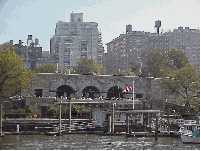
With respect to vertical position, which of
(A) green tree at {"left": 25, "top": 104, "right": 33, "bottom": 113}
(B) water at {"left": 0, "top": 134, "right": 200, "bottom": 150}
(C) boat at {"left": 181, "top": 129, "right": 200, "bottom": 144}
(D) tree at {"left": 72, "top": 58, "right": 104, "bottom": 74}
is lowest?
(B) water at {"left": 0, "top": 134, "right": 200, "bottom": 150}

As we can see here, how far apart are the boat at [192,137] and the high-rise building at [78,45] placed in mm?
130612

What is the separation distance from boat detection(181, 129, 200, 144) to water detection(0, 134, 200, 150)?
0.70 m

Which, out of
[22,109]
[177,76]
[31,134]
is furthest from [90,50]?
[31,134]

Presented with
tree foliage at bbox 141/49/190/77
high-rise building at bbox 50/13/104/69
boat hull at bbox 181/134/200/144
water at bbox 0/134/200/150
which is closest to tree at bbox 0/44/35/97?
water at bbox 0/134/200/150

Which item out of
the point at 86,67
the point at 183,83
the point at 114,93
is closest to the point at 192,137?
the point at 183,83

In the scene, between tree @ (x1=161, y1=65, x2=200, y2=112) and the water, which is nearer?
the water

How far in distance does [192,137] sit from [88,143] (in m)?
11.9

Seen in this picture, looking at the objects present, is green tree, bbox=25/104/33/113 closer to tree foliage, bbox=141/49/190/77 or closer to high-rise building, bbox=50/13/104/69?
tree foliage, bbox=141/49/190/77

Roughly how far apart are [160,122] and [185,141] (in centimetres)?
1313

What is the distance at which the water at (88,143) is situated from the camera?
45938mm

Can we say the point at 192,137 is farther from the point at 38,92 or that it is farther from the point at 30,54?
the point at 30,54

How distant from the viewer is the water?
4594 cm

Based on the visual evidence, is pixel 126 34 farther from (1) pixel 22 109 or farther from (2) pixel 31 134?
(2) pixel 31 134

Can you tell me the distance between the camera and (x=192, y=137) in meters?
51.1
